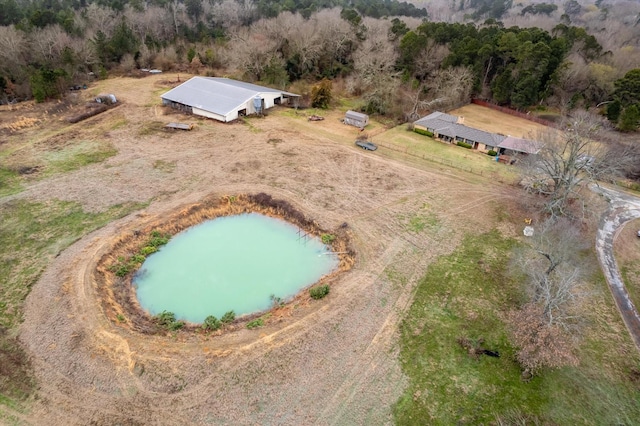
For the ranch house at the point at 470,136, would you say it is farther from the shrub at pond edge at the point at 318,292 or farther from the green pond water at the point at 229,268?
the shrub at pond edge at the point at 318,292

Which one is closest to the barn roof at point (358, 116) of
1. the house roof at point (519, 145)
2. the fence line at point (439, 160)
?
the fence line at point (439, 160)

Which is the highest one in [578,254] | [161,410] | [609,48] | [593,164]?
[609,48]

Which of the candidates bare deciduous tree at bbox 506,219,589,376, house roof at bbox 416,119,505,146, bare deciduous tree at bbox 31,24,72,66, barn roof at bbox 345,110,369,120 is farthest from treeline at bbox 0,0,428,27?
bare deciduous tree at bbox 506,219,589,376

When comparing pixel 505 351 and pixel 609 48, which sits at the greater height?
pixel 609 48

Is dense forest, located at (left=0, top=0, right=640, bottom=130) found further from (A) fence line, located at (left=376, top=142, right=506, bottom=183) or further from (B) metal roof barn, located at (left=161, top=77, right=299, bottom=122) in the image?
(A) fence line, located at (left=376, top=142, right=506, bottom=183)

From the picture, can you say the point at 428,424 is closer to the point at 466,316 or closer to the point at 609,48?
the point at 466,316

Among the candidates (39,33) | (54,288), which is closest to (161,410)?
(54,288)
